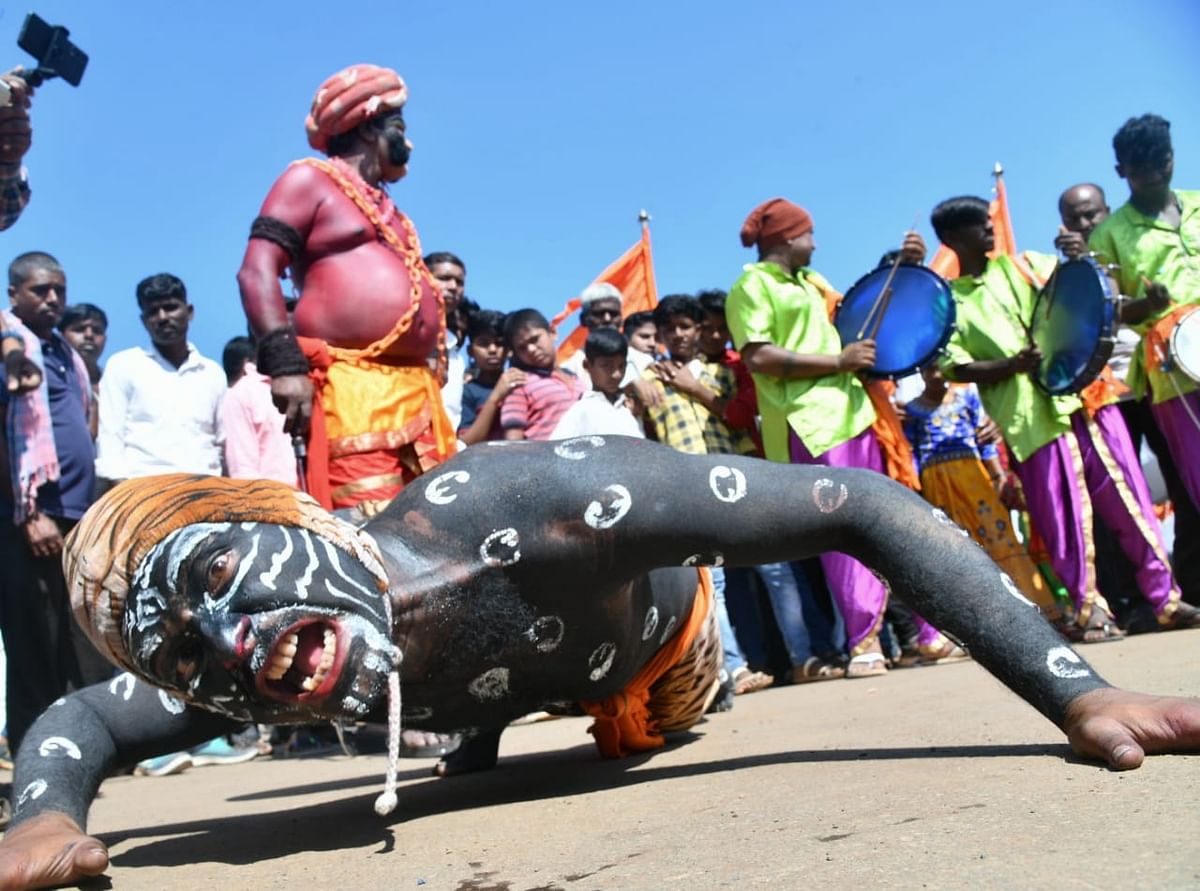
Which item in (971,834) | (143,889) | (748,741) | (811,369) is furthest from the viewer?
(811,369)

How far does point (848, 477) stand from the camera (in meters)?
2.46

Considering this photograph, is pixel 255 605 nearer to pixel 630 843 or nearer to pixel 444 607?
pixel 444 607

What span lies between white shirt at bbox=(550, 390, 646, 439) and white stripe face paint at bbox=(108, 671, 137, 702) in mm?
3278

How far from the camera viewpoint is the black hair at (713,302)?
21.5 ft

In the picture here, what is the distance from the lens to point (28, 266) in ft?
18.7

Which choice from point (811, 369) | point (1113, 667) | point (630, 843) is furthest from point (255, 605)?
point (811, 369)

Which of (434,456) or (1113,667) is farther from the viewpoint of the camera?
(434,456)

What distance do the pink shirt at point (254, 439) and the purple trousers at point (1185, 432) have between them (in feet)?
14.0

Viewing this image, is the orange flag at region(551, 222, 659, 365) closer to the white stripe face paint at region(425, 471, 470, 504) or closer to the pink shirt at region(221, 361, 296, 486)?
the pink shirt at region(221, 361, 296, 486)

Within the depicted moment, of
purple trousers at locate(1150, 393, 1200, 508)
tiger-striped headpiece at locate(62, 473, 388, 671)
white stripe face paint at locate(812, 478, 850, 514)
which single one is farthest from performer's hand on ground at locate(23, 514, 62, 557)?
purple trousers at locate(1150, 393, 1200, 508)

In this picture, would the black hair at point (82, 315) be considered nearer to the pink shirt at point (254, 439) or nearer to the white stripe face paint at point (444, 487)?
the pink shirt at point (254, 439)

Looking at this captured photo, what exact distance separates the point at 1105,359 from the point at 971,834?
389cm

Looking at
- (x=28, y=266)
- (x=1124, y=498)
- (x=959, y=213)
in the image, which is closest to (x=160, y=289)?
(x=28, y=266)

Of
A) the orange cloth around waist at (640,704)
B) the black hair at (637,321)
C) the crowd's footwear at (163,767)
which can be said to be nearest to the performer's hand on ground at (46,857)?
the orange cloth around waist at (640,704)
